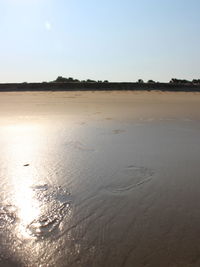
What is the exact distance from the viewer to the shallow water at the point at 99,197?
210cm

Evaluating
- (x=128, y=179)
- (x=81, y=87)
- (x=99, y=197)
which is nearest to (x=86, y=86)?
(x=81, y=87)

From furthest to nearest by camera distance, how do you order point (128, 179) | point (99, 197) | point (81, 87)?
point (81, 87), point (128, 179), point (99, 197)

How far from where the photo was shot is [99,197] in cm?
294

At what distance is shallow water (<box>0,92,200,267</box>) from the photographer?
2096mm

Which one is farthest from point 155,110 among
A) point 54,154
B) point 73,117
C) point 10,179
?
point 10,179

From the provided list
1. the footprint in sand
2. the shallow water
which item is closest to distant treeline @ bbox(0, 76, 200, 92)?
the shallow water

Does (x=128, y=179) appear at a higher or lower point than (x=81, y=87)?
lower

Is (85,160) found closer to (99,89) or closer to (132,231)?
(132,231)

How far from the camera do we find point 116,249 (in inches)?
83.5

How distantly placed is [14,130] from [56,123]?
0.99 m

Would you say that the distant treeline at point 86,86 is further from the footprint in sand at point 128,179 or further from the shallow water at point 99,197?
the footprint in sand at point 128,179

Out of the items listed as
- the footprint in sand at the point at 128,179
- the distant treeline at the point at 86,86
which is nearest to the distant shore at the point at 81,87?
the distant treeline at the point at 86,86

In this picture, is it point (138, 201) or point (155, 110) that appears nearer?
point (138, 201)

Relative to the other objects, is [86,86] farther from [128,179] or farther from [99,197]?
[99,197]
